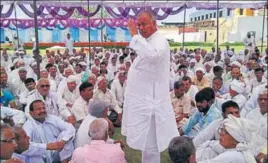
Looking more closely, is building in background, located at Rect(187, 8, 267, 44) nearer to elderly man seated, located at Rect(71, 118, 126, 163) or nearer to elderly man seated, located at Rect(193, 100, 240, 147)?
elderly man seated, located at Rect(193, 100, 240, 147)

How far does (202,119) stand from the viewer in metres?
3.76

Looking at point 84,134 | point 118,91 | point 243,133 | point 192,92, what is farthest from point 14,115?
point 118,91

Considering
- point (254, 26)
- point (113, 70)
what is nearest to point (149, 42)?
point (113, 70)

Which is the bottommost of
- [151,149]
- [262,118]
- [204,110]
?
[151,149]

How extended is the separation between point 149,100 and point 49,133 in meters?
0.96

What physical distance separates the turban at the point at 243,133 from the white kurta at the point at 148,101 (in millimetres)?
778

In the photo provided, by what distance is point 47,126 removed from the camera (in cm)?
339

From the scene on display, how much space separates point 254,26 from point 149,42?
1346 centimetres

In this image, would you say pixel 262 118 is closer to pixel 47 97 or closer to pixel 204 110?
pixel 204 110

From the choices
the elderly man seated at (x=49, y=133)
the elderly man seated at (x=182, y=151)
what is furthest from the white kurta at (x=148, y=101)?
the elderly man seated at (x=182, y=151)

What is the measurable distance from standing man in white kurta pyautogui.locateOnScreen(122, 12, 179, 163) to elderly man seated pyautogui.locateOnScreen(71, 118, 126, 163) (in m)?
0.48

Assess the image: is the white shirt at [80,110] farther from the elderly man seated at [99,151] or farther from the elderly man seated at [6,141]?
the elderly man seated at [6,141]

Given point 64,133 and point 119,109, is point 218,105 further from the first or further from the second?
point 119,109

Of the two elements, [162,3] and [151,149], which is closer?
[151,149]
